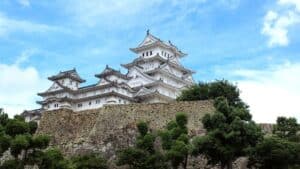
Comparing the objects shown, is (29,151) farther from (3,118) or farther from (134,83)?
(134,83)

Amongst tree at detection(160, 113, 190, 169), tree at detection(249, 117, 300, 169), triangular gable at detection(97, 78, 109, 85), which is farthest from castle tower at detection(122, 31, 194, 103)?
tree at detection(249, 117, 300, 169)

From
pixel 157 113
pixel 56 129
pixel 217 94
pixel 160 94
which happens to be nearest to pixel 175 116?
pixel 157 113

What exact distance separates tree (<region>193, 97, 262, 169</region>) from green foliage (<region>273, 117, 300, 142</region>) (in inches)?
87.2

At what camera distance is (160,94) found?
60.3 meters

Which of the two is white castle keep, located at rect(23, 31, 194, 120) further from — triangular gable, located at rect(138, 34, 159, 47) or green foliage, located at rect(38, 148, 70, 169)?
green foliage, located at rect(38, 148, 70, 169)

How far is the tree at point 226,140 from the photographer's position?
22.0 meters

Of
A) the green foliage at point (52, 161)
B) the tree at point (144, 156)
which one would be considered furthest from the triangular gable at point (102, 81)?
the green foliage at point (52, 161)

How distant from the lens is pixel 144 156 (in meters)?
22.3

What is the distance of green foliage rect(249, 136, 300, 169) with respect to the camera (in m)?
21.5

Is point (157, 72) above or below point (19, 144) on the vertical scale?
above

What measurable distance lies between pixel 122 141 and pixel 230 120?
5.22 meters

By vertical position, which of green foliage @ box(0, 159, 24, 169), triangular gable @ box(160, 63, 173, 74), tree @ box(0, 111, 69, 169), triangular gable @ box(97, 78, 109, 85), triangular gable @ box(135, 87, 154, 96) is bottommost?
green foliage @ box(0, 159, 24, 169)

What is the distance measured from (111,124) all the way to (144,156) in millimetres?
4640

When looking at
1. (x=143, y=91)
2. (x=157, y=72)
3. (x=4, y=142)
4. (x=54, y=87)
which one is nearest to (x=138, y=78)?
(x=157, y=72)
